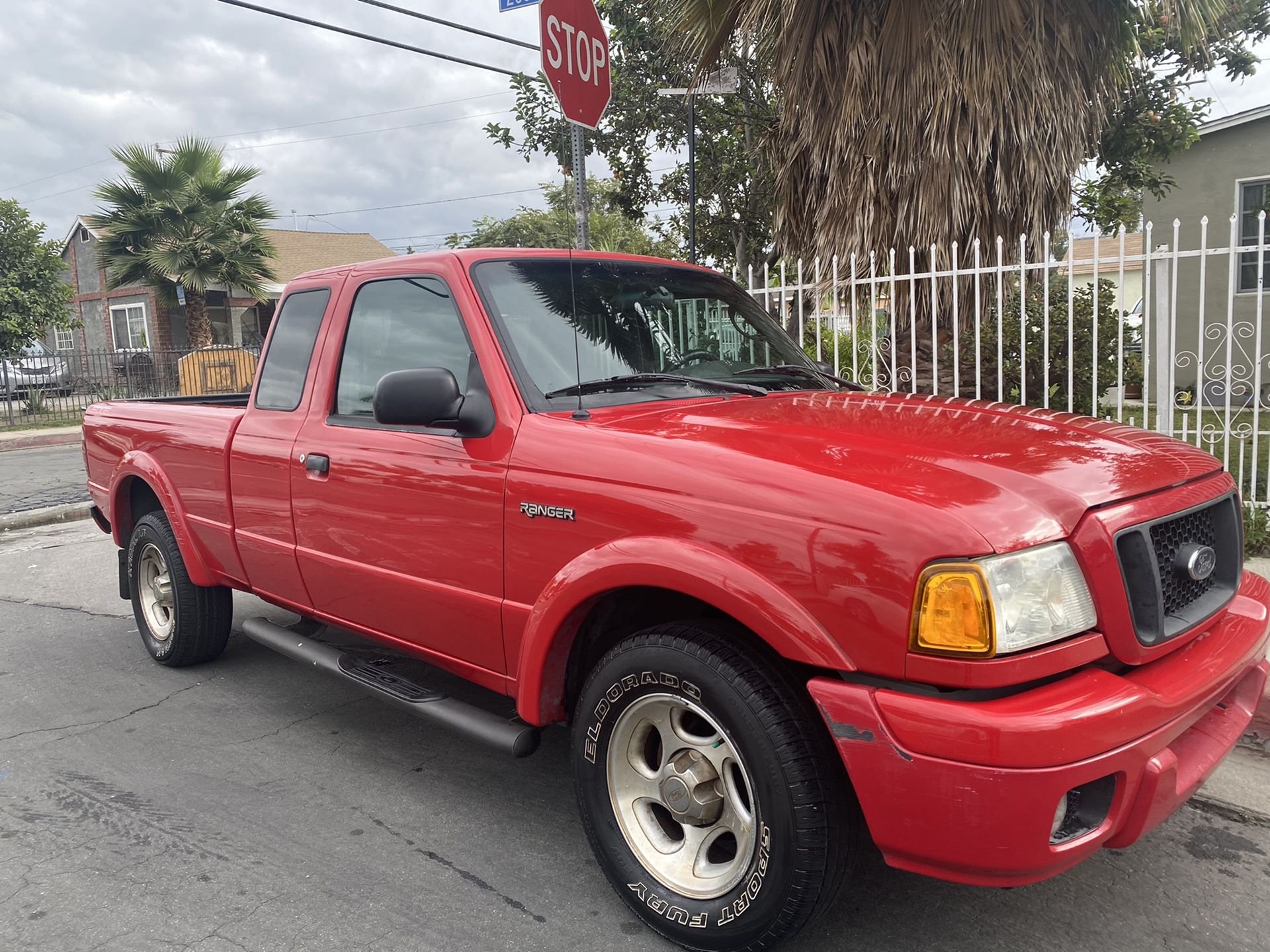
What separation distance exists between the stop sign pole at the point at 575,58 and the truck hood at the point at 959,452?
191cm

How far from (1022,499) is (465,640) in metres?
1.83

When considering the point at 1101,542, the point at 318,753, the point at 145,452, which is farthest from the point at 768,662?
the point at 145,452

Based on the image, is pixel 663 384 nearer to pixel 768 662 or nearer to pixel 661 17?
pixel 768 662

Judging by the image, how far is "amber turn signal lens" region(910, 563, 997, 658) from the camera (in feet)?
6.57

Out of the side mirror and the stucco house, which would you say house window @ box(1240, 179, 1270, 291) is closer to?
the stucco house

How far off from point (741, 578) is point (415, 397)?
1174mm

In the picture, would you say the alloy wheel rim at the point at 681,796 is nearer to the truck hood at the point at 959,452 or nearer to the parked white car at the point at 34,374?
the truck hood at the point at 959,452

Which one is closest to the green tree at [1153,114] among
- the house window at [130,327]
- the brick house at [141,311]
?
the brick house at [141,311]

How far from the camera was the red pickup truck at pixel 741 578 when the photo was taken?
2037 millimetres

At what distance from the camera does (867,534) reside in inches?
82.5

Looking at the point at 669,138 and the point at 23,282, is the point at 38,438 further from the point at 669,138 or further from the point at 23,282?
the point at 669,138

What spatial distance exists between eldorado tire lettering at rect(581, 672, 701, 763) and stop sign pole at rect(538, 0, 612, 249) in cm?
258

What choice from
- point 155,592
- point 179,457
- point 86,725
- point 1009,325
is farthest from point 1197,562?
point 1009,325

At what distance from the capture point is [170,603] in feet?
16.3
